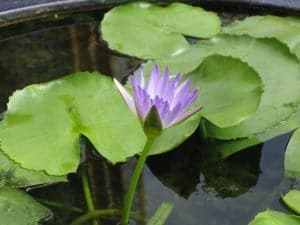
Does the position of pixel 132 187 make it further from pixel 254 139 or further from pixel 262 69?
pixel 262 69

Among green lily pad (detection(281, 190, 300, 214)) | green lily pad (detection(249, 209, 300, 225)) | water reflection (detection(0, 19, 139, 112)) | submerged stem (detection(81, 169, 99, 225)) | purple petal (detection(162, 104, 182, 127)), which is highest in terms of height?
purple petal (detection(162, 104, 182, 127))

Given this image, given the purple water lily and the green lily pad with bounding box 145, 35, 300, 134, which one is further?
the green lily pad with bounding box 145, 35, 300, 134

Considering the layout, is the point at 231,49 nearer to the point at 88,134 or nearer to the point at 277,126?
the point at 277,126

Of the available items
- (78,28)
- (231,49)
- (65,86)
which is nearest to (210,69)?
(231,49)

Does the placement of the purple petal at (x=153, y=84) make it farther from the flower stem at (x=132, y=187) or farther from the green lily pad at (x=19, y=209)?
the green lily pad at (x=19, y=209)

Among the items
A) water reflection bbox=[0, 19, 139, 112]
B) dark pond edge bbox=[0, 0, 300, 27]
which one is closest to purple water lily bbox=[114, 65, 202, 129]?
water reflection bbox=[0, 19, 139, 112]

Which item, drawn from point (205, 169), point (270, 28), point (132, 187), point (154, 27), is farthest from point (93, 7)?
point (132, 187)

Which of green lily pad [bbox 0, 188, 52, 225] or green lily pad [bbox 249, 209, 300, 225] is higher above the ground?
green lily pad [bbox 249, 209, 300, 225]

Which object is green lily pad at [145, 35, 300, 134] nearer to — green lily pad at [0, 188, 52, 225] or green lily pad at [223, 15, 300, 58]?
green lily pad at [223, 15, 300, 58]
